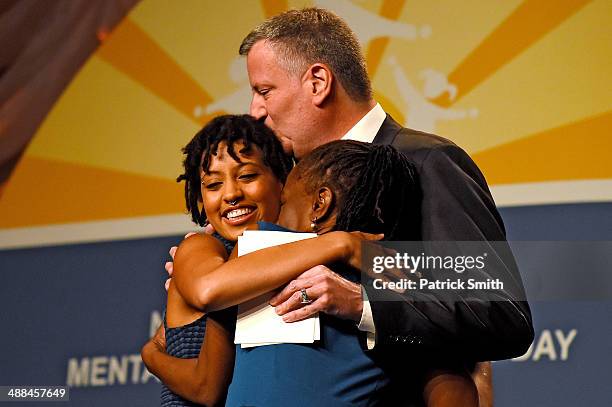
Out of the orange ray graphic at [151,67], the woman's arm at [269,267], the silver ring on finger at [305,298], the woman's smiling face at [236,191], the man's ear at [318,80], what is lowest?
the silver ring on finger at [305,298]

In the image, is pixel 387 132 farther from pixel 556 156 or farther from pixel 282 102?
pixel 556 156

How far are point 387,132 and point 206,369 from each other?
704mm

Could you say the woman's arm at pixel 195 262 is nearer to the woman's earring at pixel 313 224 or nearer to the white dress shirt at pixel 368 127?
the woman's earring at pixel 313 224

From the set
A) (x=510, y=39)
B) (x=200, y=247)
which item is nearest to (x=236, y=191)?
(x=200, y=247)

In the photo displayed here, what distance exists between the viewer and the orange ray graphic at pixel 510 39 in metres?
3.42

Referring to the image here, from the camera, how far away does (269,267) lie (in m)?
1.85

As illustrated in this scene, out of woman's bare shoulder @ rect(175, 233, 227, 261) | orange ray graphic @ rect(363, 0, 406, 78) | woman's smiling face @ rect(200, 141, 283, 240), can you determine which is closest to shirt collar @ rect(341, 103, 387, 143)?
woman's smiling face @ rect(200, 141, 283, 240)

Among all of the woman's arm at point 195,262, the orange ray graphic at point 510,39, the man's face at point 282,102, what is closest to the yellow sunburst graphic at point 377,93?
the orange ray graphic at point 510,39

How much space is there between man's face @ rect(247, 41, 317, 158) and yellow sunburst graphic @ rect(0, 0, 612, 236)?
1.00 m

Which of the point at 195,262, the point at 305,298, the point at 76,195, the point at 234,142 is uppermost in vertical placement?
the point at 76,195

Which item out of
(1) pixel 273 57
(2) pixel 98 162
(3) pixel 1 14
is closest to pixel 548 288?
(1) pixel 273 57

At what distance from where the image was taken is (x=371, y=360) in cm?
185

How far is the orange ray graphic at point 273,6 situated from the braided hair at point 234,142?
1.36 metres

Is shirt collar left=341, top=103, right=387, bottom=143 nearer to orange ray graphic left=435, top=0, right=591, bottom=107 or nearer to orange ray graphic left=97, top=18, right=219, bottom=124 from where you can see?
orange ray graphic left=435, top=0, right=591, bottom=107
